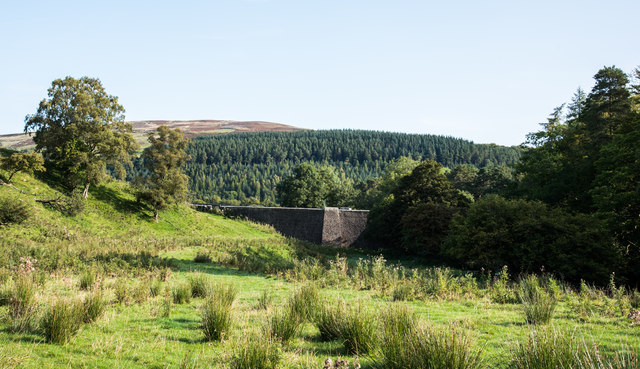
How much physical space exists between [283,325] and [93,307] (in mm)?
3200

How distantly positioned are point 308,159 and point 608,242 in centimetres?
13064

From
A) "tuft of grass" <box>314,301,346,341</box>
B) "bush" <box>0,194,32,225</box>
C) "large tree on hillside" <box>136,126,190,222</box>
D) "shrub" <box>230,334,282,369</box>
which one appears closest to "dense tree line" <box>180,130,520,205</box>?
"large tree on hillside" <box>136,126,190,222</box>

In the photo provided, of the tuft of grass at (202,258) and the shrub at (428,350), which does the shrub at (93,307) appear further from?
the tuft of grass at (202,258)

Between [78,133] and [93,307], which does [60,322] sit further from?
[78,133]

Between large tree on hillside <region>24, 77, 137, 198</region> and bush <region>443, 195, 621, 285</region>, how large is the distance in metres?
23.9

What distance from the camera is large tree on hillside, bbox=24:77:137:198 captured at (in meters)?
26.8

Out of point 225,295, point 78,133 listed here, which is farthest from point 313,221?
point 225,295

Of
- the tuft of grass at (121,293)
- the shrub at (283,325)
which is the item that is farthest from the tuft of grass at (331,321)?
the tuft of grass at (121,293)

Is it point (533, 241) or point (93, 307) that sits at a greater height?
point (93, 307)

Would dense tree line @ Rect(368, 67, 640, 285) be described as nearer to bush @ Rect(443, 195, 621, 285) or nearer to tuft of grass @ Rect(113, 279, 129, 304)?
bush @ Rect(443, 195, 621, 285)

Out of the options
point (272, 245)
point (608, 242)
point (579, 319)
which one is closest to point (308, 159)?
point (272, 245)

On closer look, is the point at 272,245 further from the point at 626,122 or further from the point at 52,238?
the point at 626,122

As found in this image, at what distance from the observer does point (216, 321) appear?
18.5ft

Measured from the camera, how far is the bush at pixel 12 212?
62.4ft
